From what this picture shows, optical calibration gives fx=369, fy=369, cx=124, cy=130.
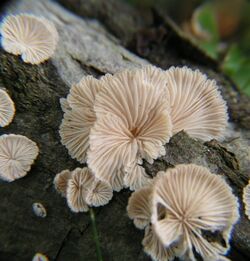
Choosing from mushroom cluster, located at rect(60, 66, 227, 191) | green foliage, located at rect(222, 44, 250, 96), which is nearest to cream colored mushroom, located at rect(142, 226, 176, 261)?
mushroom cluster, located at rect(60, 66, 227, 191)

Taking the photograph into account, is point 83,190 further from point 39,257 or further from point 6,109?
point 6,109

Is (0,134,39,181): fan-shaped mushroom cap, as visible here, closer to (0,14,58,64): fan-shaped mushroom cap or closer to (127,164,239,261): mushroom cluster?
(0,14,58,64): fan-shaped mushroom cap

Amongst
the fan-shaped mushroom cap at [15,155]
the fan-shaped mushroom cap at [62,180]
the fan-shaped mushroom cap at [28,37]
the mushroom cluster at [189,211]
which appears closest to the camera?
the mushroom cluster at [189,211]

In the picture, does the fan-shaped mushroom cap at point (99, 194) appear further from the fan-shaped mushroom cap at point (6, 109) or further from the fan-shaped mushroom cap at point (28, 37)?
the fan-shaped mushroom cap at point (28, 37)

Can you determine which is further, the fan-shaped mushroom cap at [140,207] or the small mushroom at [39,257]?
the small mushroom at [39,257]

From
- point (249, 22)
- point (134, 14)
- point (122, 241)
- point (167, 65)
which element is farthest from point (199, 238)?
point (249, 22)

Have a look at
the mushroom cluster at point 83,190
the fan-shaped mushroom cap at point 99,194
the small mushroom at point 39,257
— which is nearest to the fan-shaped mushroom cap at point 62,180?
the mushroom cluster at point 83,190
